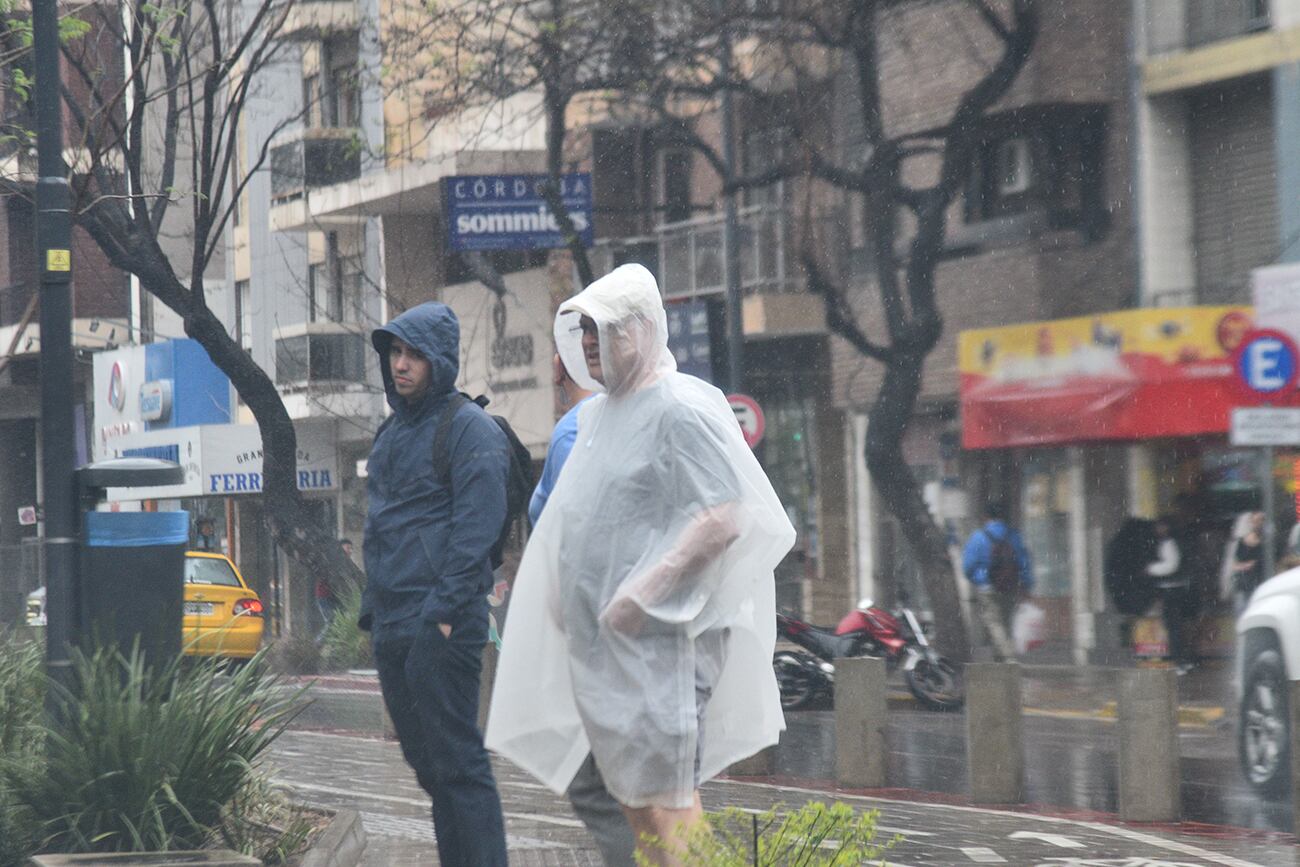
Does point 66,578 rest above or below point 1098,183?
below

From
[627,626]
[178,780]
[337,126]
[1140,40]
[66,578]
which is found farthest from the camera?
[337,126]

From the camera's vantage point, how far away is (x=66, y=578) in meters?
7.68

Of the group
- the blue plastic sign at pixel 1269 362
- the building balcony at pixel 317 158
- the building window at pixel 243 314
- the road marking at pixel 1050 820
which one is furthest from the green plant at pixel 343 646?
the building window at pixel 243 314

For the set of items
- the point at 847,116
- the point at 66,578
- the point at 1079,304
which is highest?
the point at 847,116

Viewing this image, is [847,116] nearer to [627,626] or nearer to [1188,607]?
[1188,607]

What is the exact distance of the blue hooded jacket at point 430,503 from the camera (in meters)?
6.07

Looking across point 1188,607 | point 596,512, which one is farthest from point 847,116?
point 596,512

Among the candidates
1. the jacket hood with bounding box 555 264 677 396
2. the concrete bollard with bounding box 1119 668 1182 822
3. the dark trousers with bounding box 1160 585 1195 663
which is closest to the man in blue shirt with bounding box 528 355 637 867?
the jacket hood with bounding box 555 264 677 396

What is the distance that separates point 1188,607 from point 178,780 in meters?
15.4

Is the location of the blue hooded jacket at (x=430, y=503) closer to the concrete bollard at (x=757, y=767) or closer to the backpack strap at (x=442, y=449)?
the backpack strap at (x=442, y=449)

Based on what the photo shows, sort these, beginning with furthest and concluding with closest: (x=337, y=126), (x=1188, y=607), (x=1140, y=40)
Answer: (x=337, y=126)
(x=1140, y=40)
(x=1188, y=607)

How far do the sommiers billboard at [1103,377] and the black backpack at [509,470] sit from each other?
50.3ft

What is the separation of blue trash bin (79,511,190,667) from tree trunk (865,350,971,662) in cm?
1481

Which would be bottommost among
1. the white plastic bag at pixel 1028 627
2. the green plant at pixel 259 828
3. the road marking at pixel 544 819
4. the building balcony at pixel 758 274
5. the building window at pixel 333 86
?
the white plastic bag at pixel 1028 627
